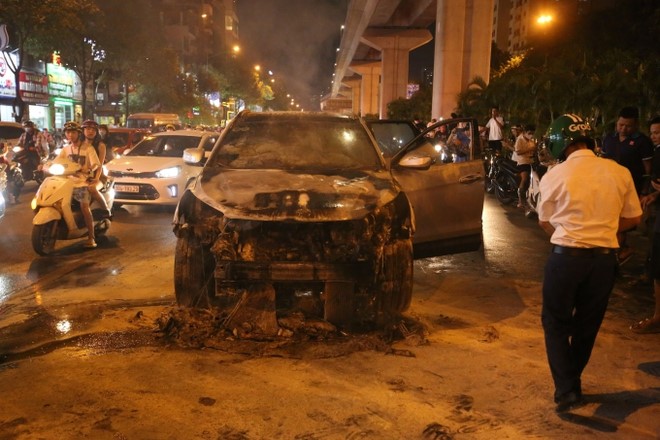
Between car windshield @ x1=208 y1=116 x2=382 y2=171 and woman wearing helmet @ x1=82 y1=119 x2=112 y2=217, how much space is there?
3.18 meters

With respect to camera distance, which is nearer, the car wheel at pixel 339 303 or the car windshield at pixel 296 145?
the car wheel at pixel 339 303

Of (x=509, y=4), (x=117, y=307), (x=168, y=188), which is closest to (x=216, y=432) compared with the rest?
(x=117, y=307)

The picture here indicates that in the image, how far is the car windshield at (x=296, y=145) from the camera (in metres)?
6.37

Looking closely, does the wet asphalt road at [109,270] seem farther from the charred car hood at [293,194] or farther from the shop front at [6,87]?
the shop front at [6,87]

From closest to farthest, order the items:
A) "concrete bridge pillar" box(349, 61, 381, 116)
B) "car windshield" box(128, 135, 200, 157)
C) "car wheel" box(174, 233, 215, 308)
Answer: "car wheel" box(174, 233, 215, 308)
"car windshield" box(128, 135, 200, 157)
"concrete bridge pillar" box(349, 61, 381, 116)

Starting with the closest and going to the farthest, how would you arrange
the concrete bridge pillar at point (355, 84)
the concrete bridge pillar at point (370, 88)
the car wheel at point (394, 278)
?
the car wheel at point (394, 278) < the concrete bridge pillar at point (370, 88) < the concrete bridge pillar at point (355, 84)

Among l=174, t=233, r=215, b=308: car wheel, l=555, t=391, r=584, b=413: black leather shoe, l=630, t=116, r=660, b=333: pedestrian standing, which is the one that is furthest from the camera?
l=630, t=116, r=660, b=333: pedestrian standing

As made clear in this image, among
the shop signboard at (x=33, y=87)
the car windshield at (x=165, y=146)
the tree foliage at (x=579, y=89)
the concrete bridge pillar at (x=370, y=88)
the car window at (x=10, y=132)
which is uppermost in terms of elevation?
the concrete bridge pillar at (x=370, y=88)

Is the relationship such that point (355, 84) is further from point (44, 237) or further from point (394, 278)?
point (394, 278)

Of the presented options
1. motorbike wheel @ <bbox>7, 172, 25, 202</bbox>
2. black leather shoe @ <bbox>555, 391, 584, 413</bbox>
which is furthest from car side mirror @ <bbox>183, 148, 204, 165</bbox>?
motorbike wheel @ <bbox>7, 172, 25, 202</bbox>

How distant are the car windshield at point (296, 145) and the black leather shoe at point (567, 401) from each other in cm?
307

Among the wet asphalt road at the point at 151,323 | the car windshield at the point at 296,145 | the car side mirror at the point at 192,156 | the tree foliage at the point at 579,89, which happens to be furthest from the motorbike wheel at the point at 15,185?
the tree foliage at the point at 579,89

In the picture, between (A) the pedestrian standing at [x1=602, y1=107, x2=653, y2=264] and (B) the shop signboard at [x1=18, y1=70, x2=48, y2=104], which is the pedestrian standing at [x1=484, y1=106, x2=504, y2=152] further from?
(B) the shop signboard at [x1=18, y1=70, x2=48, y2=104]

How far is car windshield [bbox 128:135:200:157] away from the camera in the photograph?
13344 mm
